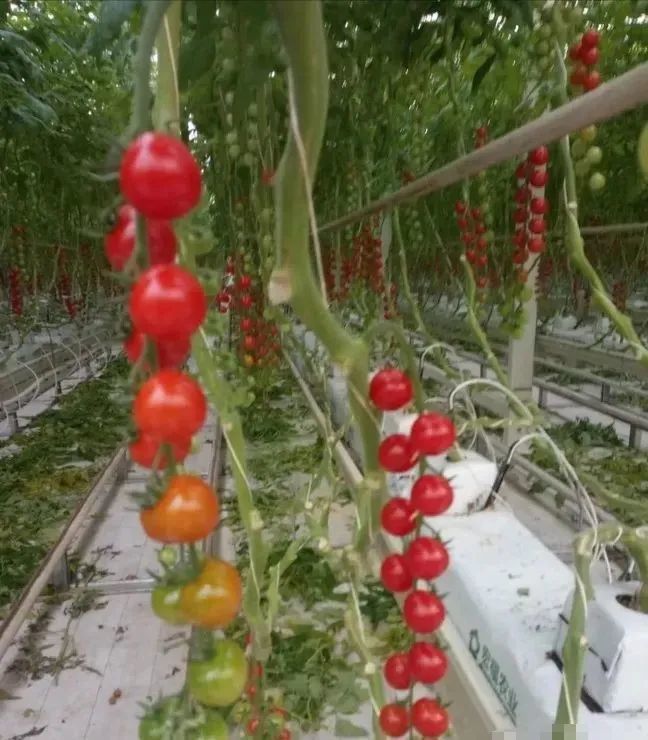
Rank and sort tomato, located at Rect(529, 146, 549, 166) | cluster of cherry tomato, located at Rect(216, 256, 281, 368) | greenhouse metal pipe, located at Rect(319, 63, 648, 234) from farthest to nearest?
cluster of cherry tomato, located at Rect(216, 256, 281, 368), tomato, located at Rect(529, 146, 549, 166), greenhouse metal pipe, located at Rect(319, 63, 648, 234)

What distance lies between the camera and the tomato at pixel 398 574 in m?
0.55

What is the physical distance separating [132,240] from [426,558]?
335mm

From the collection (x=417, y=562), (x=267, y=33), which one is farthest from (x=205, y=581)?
(x=267, y=33)

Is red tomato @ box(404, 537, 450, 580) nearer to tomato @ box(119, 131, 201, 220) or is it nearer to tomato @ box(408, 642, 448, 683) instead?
tomato @ box(408, 642, 448, 683)

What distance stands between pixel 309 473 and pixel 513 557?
5.35 feet

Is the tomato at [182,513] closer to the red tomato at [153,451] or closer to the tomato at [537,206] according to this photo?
the red tomato at [153,451]

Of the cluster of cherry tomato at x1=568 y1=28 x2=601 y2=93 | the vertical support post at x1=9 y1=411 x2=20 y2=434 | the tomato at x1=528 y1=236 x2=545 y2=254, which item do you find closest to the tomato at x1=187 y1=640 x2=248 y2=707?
the cluster of cherry tomato at x1=568 y1=28 x2=601 y2=93

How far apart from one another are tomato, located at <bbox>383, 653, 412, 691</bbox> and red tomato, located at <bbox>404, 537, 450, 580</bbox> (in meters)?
0.08

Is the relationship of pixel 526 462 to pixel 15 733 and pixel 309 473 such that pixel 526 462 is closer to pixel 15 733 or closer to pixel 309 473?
pixel 309 473

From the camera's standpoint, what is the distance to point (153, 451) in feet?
1.07

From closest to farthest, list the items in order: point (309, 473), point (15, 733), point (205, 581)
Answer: point (205, 581) < point (15, 733) < point (309, 473)

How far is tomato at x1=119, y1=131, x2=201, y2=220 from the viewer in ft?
0.88

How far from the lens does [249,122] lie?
1.12m

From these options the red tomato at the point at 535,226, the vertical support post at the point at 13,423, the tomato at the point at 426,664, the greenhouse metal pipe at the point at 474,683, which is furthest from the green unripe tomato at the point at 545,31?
the vertical support post at the point at 13,423
